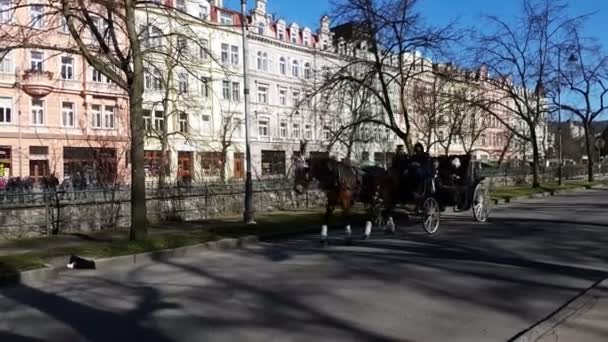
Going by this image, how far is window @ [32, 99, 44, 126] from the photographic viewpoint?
4880 centimetres

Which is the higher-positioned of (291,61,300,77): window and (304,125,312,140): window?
(291,61,300,77): window

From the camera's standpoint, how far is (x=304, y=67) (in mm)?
72500

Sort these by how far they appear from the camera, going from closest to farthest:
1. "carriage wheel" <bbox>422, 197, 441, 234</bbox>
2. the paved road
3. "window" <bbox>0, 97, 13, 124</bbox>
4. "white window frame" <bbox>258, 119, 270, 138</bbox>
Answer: the paved road, "carriage wheel" <bbox>422, 197, 441, 234</bbox>, "window" <bbox>0, 97, 13, 124</bbox>, "white window frame" <bbox>258, 119, 270, 138</bbox>

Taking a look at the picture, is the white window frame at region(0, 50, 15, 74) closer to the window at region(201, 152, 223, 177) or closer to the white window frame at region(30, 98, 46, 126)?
the white window frame at region(30, 98, 46, 126)

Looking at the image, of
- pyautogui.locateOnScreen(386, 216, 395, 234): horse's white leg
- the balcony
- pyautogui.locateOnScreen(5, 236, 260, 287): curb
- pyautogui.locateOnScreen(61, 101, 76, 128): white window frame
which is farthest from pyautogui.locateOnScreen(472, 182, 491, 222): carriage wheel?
pyautogui.locateOnScreen(61, 101, 76, 128): white window frame

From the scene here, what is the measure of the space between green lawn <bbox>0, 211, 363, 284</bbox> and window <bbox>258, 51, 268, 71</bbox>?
4678 cm

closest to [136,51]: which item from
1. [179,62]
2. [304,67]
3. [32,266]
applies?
[179,62]

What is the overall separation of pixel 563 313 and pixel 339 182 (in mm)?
7710

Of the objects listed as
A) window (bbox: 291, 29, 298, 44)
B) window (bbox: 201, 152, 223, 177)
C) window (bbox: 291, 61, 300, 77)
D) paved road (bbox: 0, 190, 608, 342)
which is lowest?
paved road (bbox: 0, 190, 608, 342)

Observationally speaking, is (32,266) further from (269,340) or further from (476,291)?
(476,291)

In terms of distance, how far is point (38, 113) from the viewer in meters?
49.2

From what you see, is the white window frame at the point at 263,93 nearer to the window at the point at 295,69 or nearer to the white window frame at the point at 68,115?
the window at the point at 295,69

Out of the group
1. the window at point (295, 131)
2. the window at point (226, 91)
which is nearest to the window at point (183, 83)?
the window at point (226, 91)

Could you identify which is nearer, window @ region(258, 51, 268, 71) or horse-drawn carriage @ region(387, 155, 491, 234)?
horse-drawn carriage @ region(387, 155, 491, 234)
